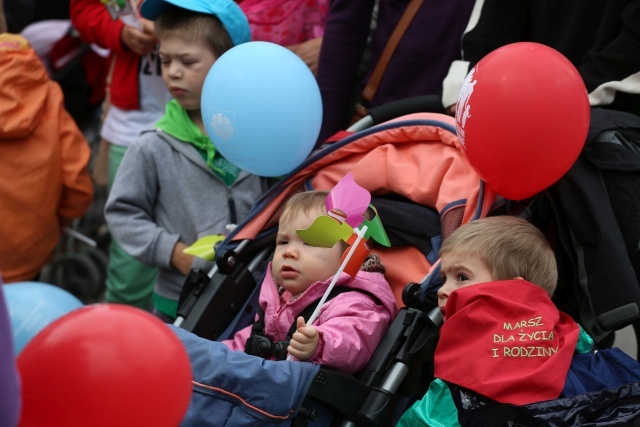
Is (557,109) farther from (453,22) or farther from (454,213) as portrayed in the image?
(453,22)

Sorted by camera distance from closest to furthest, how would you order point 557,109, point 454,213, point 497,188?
point 557,109, point 497,188, point 454,213

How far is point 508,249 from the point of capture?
268cm

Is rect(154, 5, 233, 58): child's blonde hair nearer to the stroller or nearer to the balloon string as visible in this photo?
the stroller

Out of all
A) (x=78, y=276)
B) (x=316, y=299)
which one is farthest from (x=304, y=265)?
(x=78, y=276)

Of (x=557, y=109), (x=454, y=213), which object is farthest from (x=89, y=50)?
(x=557, y=109)

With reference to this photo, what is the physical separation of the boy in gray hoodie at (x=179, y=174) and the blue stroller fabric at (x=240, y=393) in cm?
117

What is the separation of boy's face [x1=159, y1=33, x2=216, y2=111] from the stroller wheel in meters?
2.01

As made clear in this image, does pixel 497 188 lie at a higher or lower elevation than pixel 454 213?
higher

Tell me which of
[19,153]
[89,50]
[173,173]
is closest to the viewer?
[173,173]

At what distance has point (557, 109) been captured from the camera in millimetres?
2600

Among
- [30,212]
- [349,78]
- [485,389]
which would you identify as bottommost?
[30,212]

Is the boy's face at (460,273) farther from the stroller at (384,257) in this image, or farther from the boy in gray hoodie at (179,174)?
the boy in gray hoodie at (179,174)

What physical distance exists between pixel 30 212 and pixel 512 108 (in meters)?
2.74

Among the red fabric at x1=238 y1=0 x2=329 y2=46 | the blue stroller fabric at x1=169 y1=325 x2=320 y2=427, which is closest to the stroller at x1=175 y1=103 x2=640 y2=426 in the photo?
the blue stroller fabric at x1=169 y1=325 x2=320 y2=427
